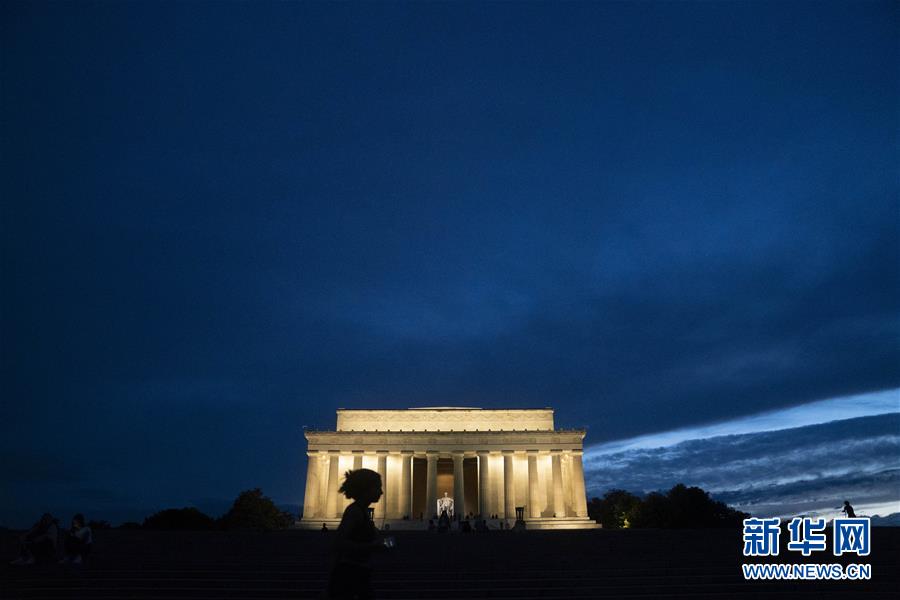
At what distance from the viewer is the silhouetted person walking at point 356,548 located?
6664 mm

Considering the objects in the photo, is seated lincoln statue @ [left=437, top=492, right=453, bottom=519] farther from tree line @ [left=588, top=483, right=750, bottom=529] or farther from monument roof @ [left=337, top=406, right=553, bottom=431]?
tree line @ [left=588, top=483, right=750, bottom=529]

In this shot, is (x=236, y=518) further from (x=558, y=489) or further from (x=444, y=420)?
(x=558, y=489)

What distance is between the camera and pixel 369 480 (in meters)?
7.08

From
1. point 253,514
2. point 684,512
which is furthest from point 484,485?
point 253,514

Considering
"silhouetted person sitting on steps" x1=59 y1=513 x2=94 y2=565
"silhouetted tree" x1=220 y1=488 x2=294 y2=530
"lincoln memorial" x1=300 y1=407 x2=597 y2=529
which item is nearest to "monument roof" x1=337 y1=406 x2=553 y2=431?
"lincoln memorial" x1=300 y1=407 x2=597 y2=529

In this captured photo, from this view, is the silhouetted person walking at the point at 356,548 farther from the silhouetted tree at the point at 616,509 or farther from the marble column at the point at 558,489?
the silhouetted tree at the point at 616,509

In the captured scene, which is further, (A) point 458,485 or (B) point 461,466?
(B) point 461,466

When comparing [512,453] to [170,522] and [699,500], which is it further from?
[170,522]

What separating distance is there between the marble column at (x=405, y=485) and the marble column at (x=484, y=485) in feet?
23.5

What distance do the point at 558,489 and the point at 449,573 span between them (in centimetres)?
4707

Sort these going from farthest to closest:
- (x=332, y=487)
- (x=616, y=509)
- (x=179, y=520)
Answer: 1. (x=616, y=509)
2. (x=332, y=487)
3. (x=179, y=520)

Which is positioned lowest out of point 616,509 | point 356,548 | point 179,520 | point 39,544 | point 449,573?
point 616,509

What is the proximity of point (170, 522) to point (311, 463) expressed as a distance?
14337 millimetres

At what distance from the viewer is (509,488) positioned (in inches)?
2466
